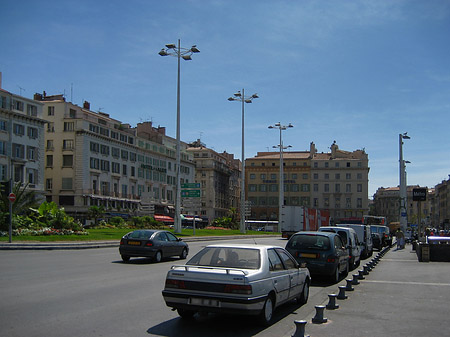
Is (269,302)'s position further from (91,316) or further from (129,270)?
(129,270)

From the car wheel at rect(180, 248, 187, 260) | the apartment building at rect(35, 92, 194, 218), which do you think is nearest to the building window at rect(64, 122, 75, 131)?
the apartment building at rect(35, 92, 194, 218)

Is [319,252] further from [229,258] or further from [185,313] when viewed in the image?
[185,313]


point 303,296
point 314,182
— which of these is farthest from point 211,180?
point 303,296

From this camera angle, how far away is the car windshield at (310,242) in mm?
14969

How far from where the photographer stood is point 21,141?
208 ft

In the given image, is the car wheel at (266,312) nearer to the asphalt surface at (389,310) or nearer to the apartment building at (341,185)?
the asphalt surface at (389,310)

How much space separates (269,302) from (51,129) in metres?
73.5

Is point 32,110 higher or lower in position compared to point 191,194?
higher

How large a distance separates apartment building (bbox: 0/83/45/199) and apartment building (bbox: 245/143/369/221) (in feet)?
232

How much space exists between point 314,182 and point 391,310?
118054mm

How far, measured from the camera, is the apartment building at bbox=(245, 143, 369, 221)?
124 m

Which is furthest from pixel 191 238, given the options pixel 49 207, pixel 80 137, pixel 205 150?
pixel 205 150

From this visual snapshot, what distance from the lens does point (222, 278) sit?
7996 mm

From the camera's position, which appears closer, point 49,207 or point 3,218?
point 3,218
